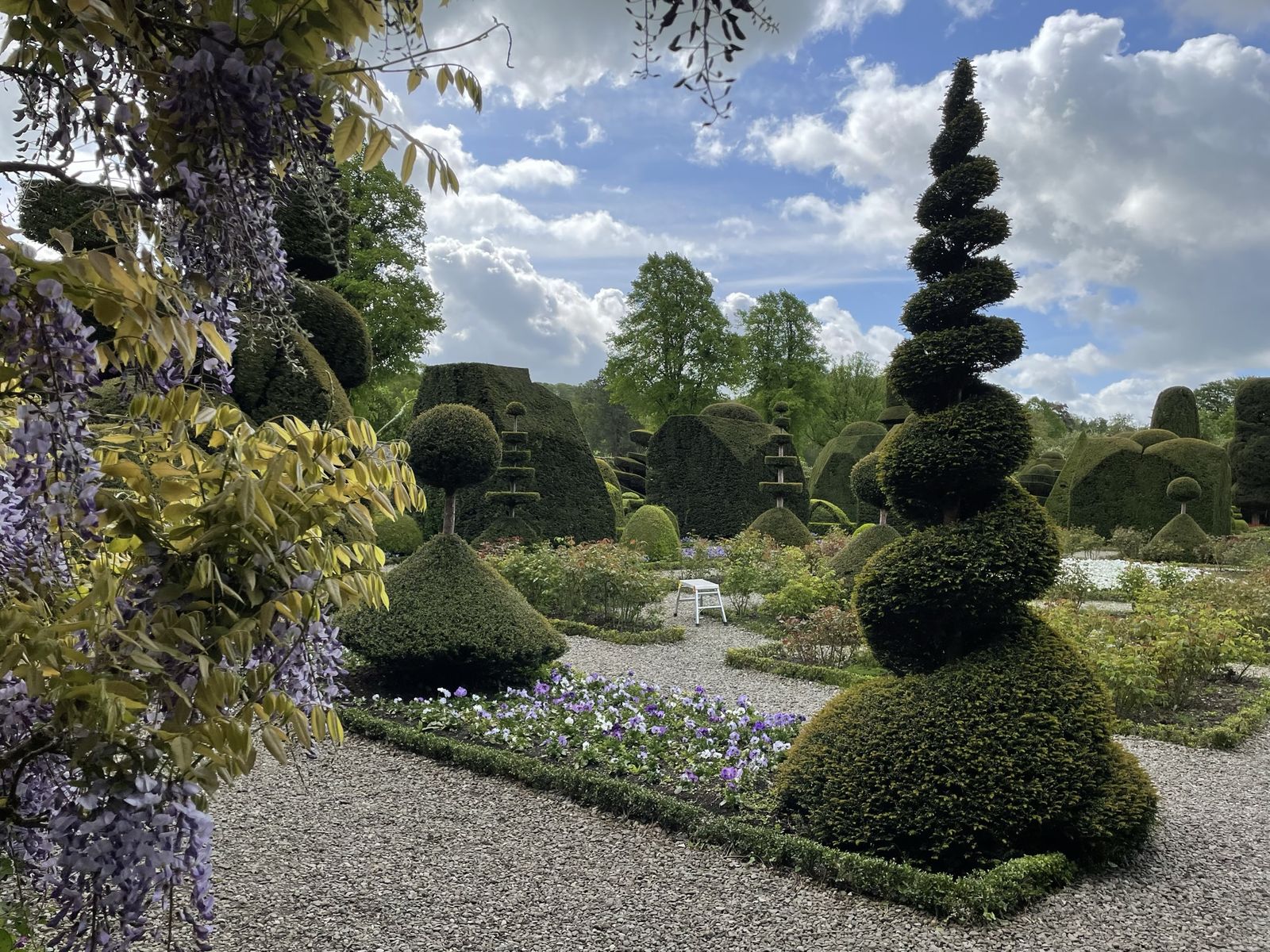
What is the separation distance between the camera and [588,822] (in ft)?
14.9

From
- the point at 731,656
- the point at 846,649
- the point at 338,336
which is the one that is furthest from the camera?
the point at 338,336

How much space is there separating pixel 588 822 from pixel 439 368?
13.8 m

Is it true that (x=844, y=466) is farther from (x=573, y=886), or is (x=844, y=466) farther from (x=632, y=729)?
(x=573, y=886)

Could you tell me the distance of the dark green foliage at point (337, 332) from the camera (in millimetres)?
10383

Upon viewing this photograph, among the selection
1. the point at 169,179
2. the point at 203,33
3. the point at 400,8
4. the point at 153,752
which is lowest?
the point at 153,752

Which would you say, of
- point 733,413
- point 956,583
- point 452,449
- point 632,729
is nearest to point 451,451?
point 452,449

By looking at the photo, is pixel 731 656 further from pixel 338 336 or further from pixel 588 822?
pixel 338 336

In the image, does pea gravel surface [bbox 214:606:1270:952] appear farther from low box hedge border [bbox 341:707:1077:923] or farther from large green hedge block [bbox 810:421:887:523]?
large green hedge block [bbox 810:421:887:523]

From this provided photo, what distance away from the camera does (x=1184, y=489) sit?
65.8 ft

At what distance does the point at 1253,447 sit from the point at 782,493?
692 inches

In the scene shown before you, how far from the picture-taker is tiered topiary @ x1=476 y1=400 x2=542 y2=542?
15.3m

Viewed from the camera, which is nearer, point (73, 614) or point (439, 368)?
point (73, 614)

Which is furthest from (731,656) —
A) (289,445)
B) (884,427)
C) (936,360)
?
(884,427)

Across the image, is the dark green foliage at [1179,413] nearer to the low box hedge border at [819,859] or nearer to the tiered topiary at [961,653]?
the tiered topiary at [961,653]
